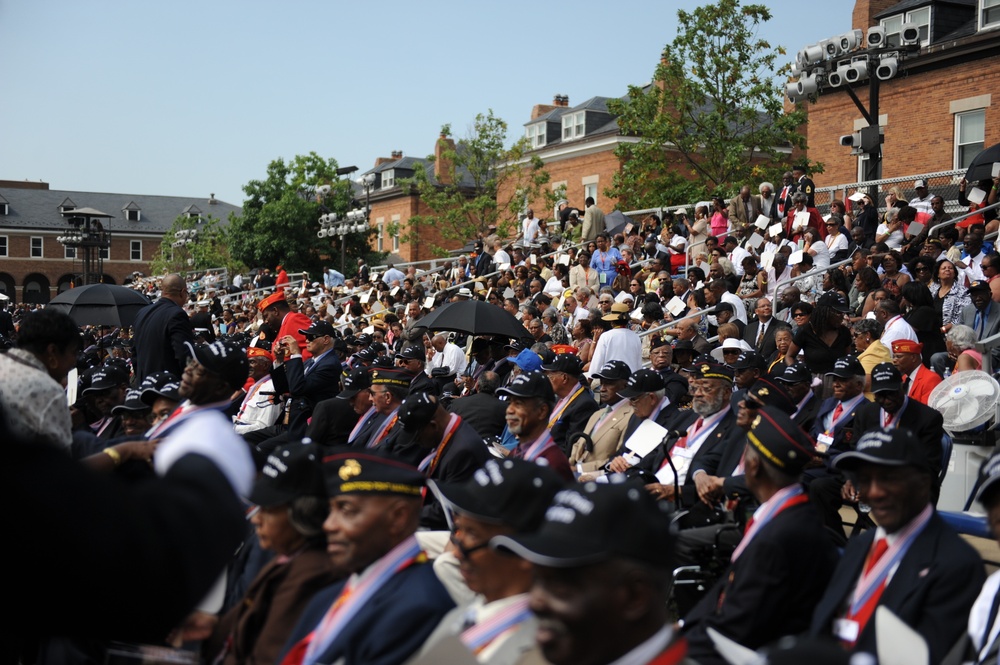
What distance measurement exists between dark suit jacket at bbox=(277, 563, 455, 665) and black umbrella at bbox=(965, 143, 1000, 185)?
17462 mm

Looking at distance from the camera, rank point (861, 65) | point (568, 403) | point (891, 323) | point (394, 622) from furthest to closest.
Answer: point (861, 65), point (891, 323), point (568, 403), point (394, 622)

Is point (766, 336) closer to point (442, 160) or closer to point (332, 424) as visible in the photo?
point (332, 424)

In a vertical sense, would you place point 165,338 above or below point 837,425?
above

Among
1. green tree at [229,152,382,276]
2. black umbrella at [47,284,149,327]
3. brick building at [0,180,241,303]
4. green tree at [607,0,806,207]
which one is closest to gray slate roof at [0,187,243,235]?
brick building at [0,180,241,303]

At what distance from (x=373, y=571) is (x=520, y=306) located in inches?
640

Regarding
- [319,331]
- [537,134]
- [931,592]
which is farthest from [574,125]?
[931,592]

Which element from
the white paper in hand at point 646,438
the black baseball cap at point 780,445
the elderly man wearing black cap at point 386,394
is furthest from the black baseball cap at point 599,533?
the elderly man wearing black cap at point 386,394

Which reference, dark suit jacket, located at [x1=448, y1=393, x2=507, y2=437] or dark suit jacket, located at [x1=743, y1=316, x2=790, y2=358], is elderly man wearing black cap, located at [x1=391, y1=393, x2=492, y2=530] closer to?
dark suit jacket, located at [x1=448, y1=393, x2=507, y2=437]

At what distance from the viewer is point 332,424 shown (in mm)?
9875

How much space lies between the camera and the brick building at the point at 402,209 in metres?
55.1

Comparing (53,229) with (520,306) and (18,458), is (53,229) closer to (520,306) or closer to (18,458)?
(520,306)

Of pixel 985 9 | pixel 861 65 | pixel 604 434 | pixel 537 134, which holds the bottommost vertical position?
pixel 604 434

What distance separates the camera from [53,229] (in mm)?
82938

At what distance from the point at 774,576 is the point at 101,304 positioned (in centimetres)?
1229
